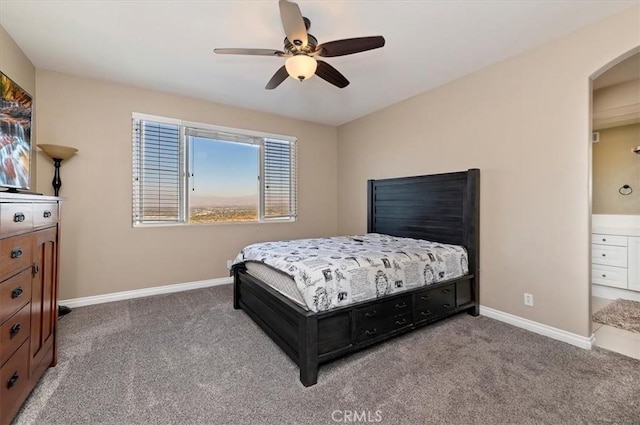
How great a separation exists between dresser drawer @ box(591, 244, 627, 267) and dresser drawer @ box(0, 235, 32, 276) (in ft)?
18.4

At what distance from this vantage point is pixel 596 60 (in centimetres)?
221

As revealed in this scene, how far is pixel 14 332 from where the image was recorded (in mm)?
1443

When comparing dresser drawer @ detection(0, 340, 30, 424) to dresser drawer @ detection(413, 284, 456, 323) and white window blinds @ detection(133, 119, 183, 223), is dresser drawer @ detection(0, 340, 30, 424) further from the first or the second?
dresser drawer @ detection(413, 284, 456, 323)

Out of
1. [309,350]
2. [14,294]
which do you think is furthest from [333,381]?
[14,294]

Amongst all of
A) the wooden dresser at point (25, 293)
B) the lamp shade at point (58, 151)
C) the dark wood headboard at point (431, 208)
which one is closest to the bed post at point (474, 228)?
the dark wood headboard at point (431, 208)

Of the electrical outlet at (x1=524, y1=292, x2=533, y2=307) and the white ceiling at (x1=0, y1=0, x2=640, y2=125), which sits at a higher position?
the white ceiling at (x1=0, y1=0, x2=640, y2=125)

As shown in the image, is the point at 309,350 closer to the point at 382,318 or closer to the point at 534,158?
the point at 382,318

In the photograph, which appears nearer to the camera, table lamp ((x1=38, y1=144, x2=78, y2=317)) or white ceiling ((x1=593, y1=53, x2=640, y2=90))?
white ceiling ((x1=593, y1=53, x2=640, y2=90))

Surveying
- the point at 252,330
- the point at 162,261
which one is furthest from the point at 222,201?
the point at 252,330

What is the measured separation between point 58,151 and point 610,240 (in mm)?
6479

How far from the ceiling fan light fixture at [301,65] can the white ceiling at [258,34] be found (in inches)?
14.0

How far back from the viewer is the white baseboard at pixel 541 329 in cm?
225

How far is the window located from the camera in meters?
3.54

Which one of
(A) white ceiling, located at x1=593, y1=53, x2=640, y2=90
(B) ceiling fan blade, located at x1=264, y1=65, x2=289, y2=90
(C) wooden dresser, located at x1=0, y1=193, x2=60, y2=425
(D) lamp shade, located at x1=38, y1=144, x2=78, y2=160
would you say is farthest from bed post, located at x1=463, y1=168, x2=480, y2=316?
(D) lamp shade, located at x1=38, y1=144, x2=78, y2=160
